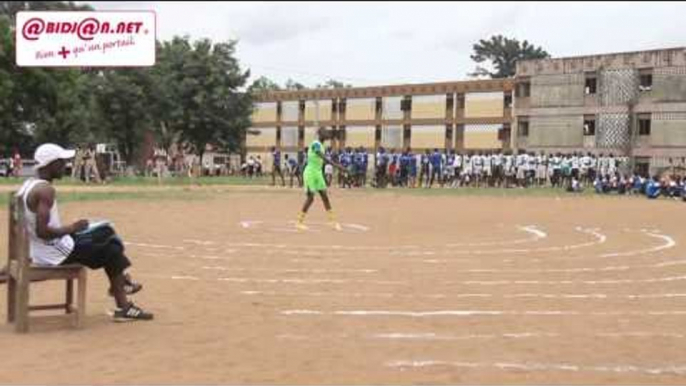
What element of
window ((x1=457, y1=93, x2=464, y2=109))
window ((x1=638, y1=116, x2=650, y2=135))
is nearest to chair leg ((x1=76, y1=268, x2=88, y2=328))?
window ((x1=638, y1=116, x2=650, y2=135))

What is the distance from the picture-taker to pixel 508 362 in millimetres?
6445

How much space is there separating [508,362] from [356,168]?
1247 inches

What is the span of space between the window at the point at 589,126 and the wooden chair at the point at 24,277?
141ft

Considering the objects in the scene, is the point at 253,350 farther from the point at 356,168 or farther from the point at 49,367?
the point at 356,168

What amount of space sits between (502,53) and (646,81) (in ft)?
162

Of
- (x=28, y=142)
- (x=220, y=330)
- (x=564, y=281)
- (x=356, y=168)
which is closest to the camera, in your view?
(x=220, y=330)

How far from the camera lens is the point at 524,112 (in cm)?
5416

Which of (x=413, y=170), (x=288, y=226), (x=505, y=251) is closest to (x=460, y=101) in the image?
(x=413, y=170)

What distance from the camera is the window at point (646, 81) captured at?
44062 mm

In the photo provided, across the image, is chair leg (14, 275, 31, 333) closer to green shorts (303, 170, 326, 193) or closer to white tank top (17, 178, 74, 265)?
white tank top (17, 178, 74, 265)

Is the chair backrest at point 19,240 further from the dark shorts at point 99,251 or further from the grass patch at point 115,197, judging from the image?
the grass patch at point 115,197

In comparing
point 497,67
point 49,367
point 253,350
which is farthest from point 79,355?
point 497,67

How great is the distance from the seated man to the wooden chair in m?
0.10

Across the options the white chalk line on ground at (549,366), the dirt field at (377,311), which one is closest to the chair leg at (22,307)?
the dirt field at (377,311)
